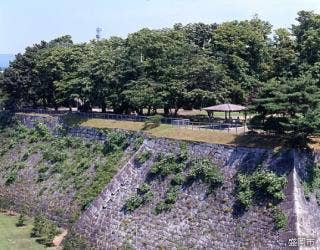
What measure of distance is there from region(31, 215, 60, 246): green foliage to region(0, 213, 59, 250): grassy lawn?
542mm

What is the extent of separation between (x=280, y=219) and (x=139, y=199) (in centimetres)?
1172

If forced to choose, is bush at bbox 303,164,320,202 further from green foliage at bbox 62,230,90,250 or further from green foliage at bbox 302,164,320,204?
green foliage at bbox 62,230,90,250

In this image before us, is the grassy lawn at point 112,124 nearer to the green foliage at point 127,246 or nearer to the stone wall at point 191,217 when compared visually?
the stone wall at point 191,217

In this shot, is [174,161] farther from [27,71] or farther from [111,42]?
[27,71]

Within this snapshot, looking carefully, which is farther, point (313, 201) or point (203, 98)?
point (203, 98)

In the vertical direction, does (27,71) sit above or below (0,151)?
above

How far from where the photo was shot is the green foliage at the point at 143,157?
42.8 meters

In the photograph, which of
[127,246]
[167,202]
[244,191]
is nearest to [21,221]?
[127,246]

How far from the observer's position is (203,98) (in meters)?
51.7

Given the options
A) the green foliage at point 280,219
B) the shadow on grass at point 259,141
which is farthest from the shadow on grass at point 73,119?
the green foliage at point 280,219

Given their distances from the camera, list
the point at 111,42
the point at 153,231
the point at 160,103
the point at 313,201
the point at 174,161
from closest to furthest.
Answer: the point at 313,201 < the point at 153,231 < the point at 174,161 < the point at 160,103 < the point at 111,42

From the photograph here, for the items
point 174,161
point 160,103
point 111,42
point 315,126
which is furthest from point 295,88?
point 111,42

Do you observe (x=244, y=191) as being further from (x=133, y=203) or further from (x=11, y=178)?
(x=11, y=178)

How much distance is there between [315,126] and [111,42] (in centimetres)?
3855
